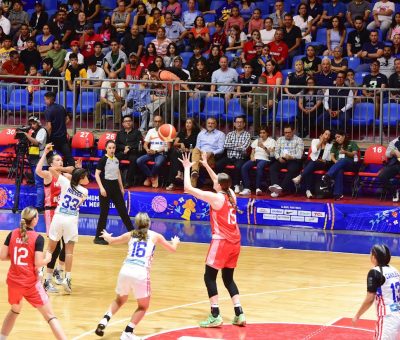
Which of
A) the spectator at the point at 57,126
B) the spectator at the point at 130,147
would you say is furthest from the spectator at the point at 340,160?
the spectator at the point at 57,126

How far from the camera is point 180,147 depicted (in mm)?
21812

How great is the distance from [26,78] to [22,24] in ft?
10.7

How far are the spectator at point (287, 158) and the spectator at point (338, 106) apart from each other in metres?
0.95

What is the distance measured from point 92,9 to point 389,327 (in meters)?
17.9

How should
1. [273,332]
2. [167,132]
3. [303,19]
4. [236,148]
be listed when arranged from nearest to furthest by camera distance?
1. [273,332]
2. [167,132]
3. [236,148]
4. [303,19]

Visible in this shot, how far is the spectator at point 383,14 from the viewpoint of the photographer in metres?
22.9

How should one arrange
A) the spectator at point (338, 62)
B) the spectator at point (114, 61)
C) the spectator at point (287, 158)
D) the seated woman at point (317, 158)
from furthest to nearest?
the spectator at point (114, 61), the spectator at point (338, 62), the spectator at point (287, 158), the seated woman at point (317, 158)

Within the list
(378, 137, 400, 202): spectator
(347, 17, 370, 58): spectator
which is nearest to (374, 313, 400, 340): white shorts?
(378, 137, 400, 202): spectator

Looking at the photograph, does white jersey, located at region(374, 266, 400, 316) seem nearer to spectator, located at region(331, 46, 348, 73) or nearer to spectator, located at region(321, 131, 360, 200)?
spectator, located at region(321, 131, 360, 200)

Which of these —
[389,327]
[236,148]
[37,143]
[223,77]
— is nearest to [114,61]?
[223,77]

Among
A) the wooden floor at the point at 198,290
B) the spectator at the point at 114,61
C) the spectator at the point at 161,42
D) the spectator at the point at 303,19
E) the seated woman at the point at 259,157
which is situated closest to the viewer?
the wooden floor at the point at 198,290

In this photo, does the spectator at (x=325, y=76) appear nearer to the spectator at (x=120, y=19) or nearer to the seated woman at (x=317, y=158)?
the seated woman at (x=317, y=158)

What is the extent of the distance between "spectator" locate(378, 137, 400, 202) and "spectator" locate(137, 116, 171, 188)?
15.6 ft

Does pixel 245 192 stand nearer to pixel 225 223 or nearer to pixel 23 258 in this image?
pixel 225 223
